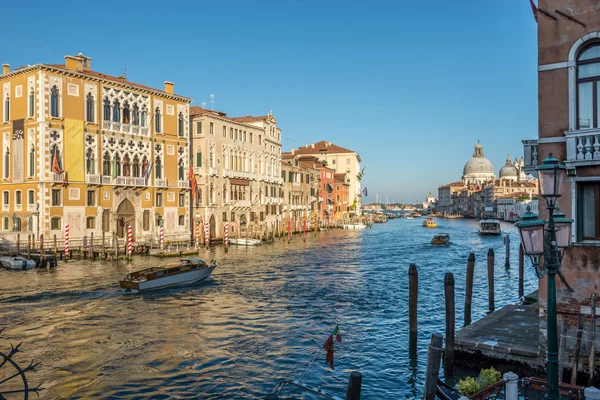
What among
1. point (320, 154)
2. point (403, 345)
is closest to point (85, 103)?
point (403, 345)

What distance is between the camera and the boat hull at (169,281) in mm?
19406

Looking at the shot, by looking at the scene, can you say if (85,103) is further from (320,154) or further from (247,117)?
(320,154)

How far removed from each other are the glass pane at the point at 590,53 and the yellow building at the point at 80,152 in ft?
90.7

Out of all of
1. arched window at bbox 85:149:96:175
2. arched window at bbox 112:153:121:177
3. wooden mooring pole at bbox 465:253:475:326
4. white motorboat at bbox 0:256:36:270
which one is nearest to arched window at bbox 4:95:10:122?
arched window at bbox 85:149:96:175

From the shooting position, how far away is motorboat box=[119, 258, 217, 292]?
19500 millimetres

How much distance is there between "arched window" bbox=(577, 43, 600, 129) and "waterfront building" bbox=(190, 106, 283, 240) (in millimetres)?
34703

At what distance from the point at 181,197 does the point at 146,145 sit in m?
4.96

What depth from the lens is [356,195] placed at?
9375 cm

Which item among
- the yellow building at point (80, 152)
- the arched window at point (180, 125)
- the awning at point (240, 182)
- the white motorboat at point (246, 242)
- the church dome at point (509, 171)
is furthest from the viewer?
the church dome at point (509, 171)

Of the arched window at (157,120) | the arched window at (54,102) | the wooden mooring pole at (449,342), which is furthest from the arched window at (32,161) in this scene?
the wooden mooring pole at (449,342)

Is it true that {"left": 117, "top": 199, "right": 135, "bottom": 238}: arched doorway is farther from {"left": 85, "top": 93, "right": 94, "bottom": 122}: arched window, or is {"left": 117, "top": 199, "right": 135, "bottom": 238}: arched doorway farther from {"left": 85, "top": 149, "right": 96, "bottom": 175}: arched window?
{"left": 85, "top": 93, "right": 94, "bottom": 122}: arched window

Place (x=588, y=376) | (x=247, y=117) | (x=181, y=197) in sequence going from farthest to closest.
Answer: (x=247, y=117) → (x=181, y=197) → (x=588, y=376)

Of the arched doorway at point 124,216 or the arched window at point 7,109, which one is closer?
the arched window at point 7,109

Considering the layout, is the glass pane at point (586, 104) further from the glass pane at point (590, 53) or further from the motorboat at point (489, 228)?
the motorboat at point (489, 228)
